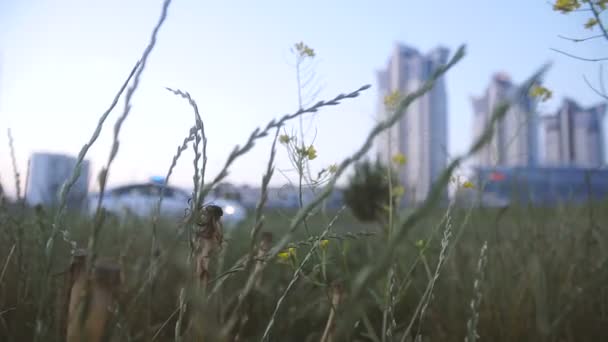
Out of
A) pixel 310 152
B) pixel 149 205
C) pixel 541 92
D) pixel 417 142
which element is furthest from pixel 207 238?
pixel 149 205

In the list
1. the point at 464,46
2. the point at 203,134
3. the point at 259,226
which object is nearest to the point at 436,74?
the point at 464,46

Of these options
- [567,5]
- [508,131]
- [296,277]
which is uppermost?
[567,5]

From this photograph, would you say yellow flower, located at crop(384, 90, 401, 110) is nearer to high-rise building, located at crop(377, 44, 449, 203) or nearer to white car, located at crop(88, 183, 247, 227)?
high-rise building, located at crop(377, 44, 449, 203)

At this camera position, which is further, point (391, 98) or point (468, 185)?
point (391, 98)

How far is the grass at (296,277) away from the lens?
43 cm

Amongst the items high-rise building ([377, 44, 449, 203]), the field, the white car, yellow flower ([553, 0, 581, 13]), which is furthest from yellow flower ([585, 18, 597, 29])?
the white car

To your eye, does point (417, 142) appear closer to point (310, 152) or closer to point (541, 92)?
point (541, 92)

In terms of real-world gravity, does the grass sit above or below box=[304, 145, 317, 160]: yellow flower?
below

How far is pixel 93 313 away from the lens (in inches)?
19.5

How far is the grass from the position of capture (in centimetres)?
43

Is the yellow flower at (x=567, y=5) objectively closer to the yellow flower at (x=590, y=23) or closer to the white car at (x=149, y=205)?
the yellow flower at (x=590, y=23)

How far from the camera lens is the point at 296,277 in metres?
0.66

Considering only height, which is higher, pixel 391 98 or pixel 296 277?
pixel 391 98

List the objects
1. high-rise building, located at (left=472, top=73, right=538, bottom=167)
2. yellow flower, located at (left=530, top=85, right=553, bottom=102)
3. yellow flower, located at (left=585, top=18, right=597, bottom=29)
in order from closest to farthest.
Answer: high-rise building, located at (left=472, top=73, right=538, bottom=167), yellow flower, located at (left=585, top=18, right=597, bottom=29), yellow flower, located at (left=530, top=85, right=553, bottom=102)
